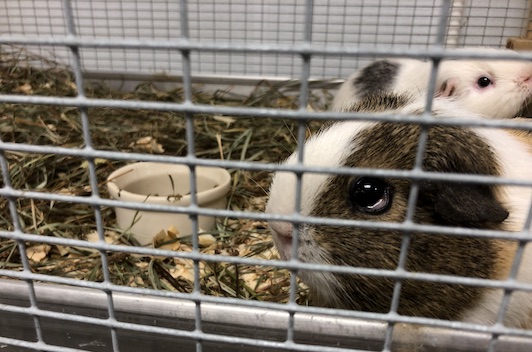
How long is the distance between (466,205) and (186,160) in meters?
0.50

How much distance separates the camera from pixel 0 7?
Answer: 278 cm

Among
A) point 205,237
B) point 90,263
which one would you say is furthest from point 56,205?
point 205,237

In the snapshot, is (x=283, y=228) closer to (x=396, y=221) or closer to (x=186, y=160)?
(x=396, y=221)

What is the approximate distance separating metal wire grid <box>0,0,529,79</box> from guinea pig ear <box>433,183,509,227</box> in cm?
177

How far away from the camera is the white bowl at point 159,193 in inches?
57.0

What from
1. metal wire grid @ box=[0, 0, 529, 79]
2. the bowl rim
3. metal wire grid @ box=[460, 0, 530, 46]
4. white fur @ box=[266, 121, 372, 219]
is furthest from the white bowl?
metal wire grid @ box=[460, 0, 530, 46]

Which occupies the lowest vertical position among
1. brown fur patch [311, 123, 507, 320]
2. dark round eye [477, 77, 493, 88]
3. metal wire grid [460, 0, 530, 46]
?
brown fur patch [311, 123, 507, 320]

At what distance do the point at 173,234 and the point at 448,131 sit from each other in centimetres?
87

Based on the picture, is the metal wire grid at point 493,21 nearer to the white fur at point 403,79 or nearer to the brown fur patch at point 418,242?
the white fur at point 403,79

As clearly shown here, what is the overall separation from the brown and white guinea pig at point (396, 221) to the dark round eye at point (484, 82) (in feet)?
3.76

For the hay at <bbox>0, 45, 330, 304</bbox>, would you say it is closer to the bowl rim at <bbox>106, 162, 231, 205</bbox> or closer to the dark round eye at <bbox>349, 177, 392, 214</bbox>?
the bowl rim at <bbox>106, 162, 231, 205</bbox>

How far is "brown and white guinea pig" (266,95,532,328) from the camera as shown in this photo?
867 mm

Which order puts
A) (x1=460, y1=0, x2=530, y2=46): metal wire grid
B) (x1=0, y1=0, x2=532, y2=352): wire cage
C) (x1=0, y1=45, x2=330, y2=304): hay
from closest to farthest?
(x1=0, y1=0, x2=532, y2=352): wire cage < (x1=0, y1=45, x2=330, y2=304): hay < (x1=460, y1=0, x2=530, y2=46): metal wire grid

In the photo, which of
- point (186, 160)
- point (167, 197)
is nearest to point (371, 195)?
point (186, 160)
